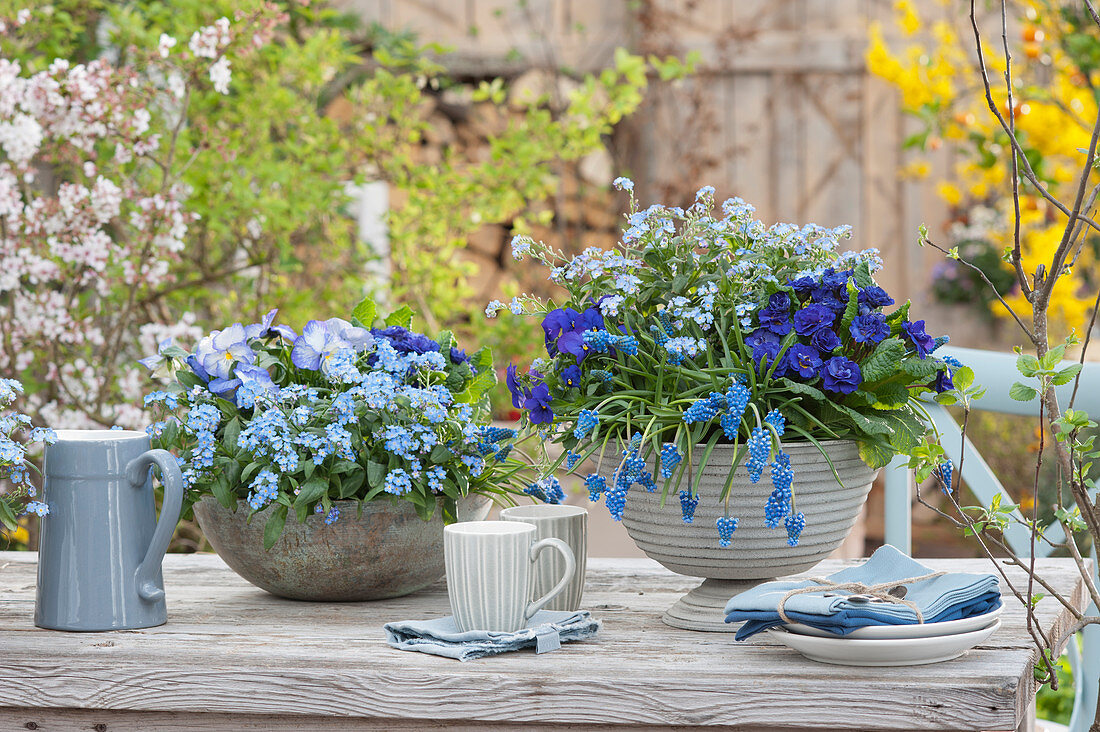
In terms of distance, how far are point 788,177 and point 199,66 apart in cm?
312

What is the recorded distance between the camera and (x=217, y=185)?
2.49m

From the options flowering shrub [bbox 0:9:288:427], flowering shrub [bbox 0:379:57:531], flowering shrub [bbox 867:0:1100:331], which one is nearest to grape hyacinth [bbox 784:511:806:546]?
flowering shrub [bbox 0:379:57:531]

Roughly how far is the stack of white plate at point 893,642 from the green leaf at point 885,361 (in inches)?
8.5

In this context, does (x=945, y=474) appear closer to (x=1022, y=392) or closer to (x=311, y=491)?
(x=1022, y=392)

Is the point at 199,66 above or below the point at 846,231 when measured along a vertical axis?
above

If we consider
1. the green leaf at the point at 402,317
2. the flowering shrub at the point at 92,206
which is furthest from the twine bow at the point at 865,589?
the flowering shrub at the point at 92,206

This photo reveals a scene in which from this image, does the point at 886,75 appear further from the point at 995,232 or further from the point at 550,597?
the point at 550,597

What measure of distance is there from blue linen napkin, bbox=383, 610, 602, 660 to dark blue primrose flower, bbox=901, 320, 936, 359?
1.26 ft

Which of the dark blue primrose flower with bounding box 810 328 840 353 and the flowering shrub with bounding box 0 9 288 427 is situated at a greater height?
the flowering shrub with bounding box 0 9 288 427

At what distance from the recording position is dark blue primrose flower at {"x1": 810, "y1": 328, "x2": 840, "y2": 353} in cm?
99

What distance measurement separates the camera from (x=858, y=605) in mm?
924

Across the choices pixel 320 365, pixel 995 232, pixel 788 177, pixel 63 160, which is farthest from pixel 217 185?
pixel 995 232

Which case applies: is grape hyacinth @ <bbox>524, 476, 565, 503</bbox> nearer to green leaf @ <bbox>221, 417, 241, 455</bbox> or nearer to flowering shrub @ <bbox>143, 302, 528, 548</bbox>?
flowering shrub @ <bbox>143, 302, 528, 548</bbox>

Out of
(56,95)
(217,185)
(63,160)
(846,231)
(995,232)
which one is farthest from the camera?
(995,232)
